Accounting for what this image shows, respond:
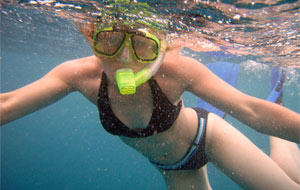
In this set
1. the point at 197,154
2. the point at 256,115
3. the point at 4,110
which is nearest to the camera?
the point at 256,115

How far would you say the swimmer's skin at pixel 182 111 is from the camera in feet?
9.87

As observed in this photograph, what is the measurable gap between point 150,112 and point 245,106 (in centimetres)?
149

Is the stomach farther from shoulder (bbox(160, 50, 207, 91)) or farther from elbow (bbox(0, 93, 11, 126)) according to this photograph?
elbow (bbox(0, 93, 11, 126))

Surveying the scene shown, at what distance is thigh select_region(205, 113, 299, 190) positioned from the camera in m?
3.47

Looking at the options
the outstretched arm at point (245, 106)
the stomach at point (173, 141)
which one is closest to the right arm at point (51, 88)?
the stomach at point (173, 141)

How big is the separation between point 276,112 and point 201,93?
3.74ft

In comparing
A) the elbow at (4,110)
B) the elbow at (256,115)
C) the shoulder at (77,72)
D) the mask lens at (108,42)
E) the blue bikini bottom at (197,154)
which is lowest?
the blue bikini bottom at (197,154)

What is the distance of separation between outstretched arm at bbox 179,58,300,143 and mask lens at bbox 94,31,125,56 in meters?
1.13

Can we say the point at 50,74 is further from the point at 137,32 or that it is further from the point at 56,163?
the point at 56,163

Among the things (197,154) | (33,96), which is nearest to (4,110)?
(33,96)

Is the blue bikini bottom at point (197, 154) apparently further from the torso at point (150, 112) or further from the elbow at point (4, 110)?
the elbow at point (4, 110)

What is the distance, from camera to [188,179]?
4.35 metres

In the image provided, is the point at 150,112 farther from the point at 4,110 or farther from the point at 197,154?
the point at 4,110

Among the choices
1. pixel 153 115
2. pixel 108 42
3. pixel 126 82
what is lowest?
pixel 153 115
